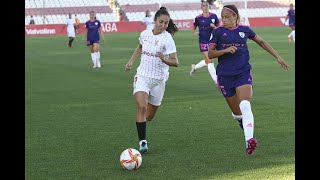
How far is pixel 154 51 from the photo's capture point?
36.6 feet

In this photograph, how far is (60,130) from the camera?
13227 millimetres

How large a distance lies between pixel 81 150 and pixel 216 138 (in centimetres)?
233

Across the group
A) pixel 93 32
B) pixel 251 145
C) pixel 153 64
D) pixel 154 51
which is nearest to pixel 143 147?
pixel 153 64

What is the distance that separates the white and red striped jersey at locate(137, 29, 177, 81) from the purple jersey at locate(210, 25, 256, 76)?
79cm

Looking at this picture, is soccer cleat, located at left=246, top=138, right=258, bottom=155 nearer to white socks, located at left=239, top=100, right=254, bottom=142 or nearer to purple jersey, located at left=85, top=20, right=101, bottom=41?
white socks, located at left=239, top=100, right=254, bottom=142

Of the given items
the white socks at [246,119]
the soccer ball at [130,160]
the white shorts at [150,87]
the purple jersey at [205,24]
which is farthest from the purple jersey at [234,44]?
the purple jersey at [205,24]

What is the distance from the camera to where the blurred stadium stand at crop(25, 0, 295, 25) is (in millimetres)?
74250

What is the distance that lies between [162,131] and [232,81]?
253 centimetres

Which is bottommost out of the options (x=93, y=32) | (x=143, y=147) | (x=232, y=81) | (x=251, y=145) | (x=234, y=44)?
(x=143, y=147)

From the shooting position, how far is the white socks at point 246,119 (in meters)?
10.0

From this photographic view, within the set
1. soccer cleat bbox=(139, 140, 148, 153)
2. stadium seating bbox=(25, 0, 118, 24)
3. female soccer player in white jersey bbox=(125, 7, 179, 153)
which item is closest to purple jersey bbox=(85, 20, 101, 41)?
female soccer player in white jersey bbox=(125, 7, 179, 153)

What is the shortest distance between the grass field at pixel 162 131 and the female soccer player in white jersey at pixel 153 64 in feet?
2.41

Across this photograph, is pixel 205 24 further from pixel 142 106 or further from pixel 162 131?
pixel 142 106

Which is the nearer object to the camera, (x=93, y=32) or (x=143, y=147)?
(x=143, y=147)
